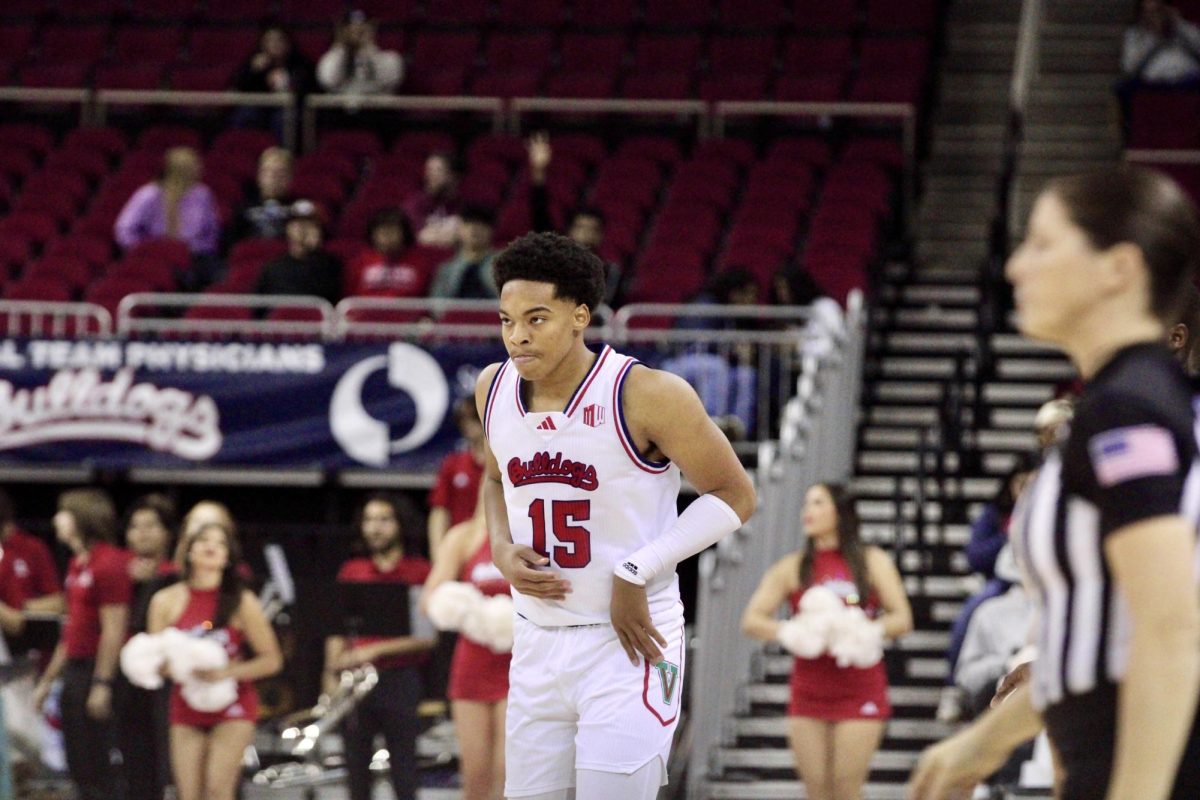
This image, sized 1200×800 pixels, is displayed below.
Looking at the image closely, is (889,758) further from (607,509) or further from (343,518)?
(607,509)

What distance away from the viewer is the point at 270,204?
15375mm

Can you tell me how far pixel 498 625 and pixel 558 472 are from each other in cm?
370

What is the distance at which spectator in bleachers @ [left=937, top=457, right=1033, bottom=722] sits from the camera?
9.85 meters

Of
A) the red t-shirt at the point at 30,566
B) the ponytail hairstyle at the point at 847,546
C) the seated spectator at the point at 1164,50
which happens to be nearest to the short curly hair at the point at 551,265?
the ponytail hairstyle at the point at 847,546

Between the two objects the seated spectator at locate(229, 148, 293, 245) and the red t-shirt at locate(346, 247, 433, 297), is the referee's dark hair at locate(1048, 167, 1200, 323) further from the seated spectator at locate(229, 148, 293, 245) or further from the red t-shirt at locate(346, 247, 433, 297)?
the seated spectator at locate(229, 148, 293, 245)

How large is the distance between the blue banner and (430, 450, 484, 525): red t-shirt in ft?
5.45

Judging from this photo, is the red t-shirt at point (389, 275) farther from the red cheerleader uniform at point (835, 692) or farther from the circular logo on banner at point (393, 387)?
the red cheerleader uniform at point (835, 692)

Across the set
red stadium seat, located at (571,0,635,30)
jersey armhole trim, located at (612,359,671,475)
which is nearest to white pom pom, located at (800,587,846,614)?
jersey armhole trim, located at (612,359,671,475)

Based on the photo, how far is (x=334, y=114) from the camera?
17.9m

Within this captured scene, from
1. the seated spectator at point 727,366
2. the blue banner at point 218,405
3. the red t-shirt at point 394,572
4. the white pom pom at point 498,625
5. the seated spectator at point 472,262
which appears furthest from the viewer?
the seated spectator at point 472,262

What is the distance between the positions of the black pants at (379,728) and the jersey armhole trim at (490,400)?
15.2ft

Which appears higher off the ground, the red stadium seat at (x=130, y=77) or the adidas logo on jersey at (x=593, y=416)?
the red stadium seat at (x=130, y=77)

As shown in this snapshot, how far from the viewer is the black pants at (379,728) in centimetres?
960

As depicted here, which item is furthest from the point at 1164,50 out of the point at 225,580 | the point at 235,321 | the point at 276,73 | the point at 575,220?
the point at 225,580
